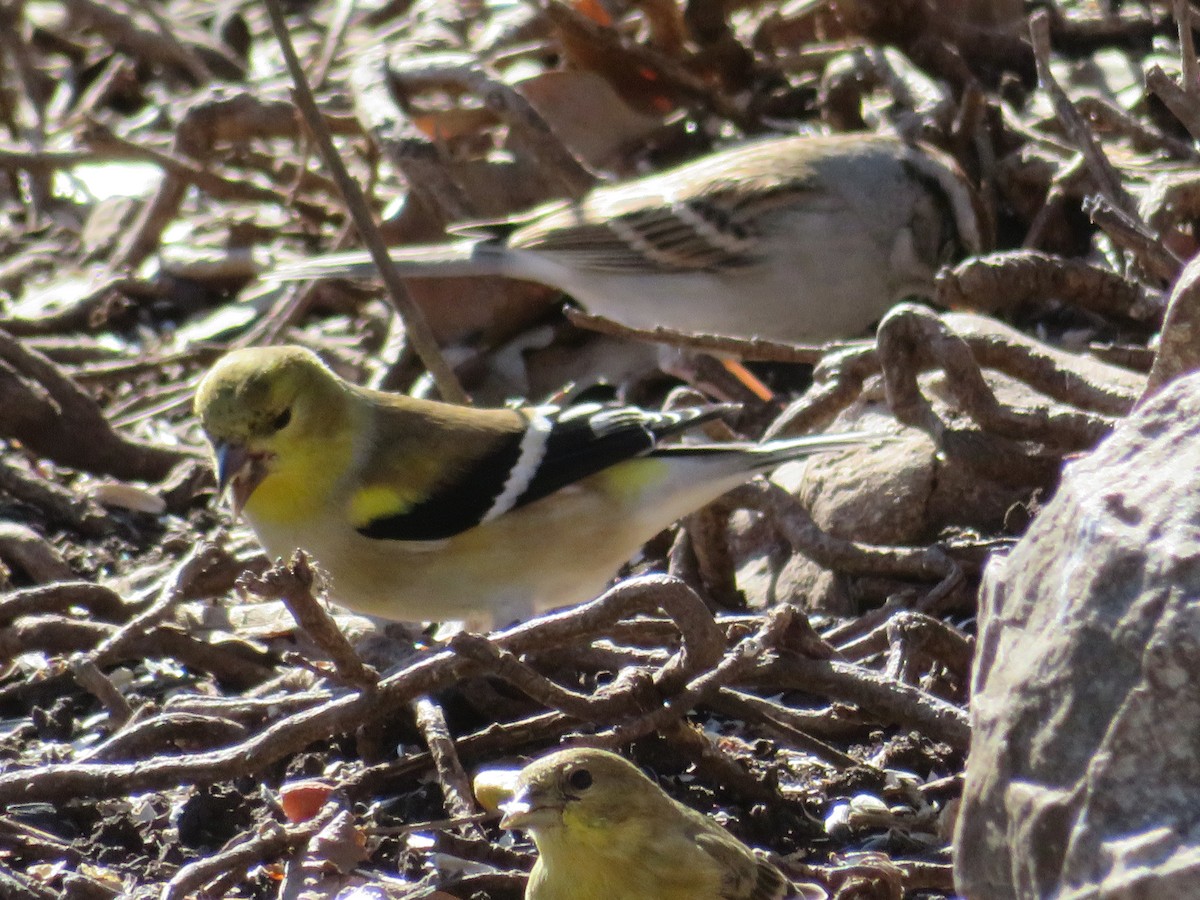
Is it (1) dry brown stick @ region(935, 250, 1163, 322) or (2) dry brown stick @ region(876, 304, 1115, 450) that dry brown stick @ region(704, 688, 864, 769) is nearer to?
(2) dry brown stick @ region(876, 304, 1115, 450)

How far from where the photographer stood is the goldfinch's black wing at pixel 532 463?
403cm

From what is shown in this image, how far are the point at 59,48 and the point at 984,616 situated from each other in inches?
326

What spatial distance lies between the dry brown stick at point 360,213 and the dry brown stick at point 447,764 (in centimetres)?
172

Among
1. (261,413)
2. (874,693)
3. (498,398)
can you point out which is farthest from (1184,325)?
(498,398)

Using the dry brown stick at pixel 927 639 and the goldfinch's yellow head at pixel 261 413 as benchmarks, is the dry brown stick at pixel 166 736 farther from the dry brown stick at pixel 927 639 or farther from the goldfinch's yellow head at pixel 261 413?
the dry brown stick at pixel 927 639

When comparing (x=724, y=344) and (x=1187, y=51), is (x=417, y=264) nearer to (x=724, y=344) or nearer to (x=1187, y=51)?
(x=724, y=344)

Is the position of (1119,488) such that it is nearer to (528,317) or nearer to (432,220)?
(528,317)

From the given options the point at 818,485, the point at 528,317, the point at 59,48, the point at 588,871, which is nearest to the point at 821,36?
the point at 528,317

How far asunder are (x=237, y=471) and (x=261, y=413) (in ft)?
0.50

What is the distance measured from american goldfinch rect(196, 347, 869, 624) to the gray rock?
7.44 feet

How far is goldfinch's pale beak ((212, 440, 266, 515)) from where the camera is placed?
3.96 meters

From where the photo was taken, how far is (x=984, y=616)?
6.45 feet

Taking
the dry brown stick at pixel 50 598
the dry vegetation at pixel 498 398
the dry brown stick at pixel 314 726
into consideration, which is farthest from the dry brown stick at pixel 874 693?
the dry brown stick at pixel 50 598

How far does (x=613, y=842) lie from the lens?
242cm
